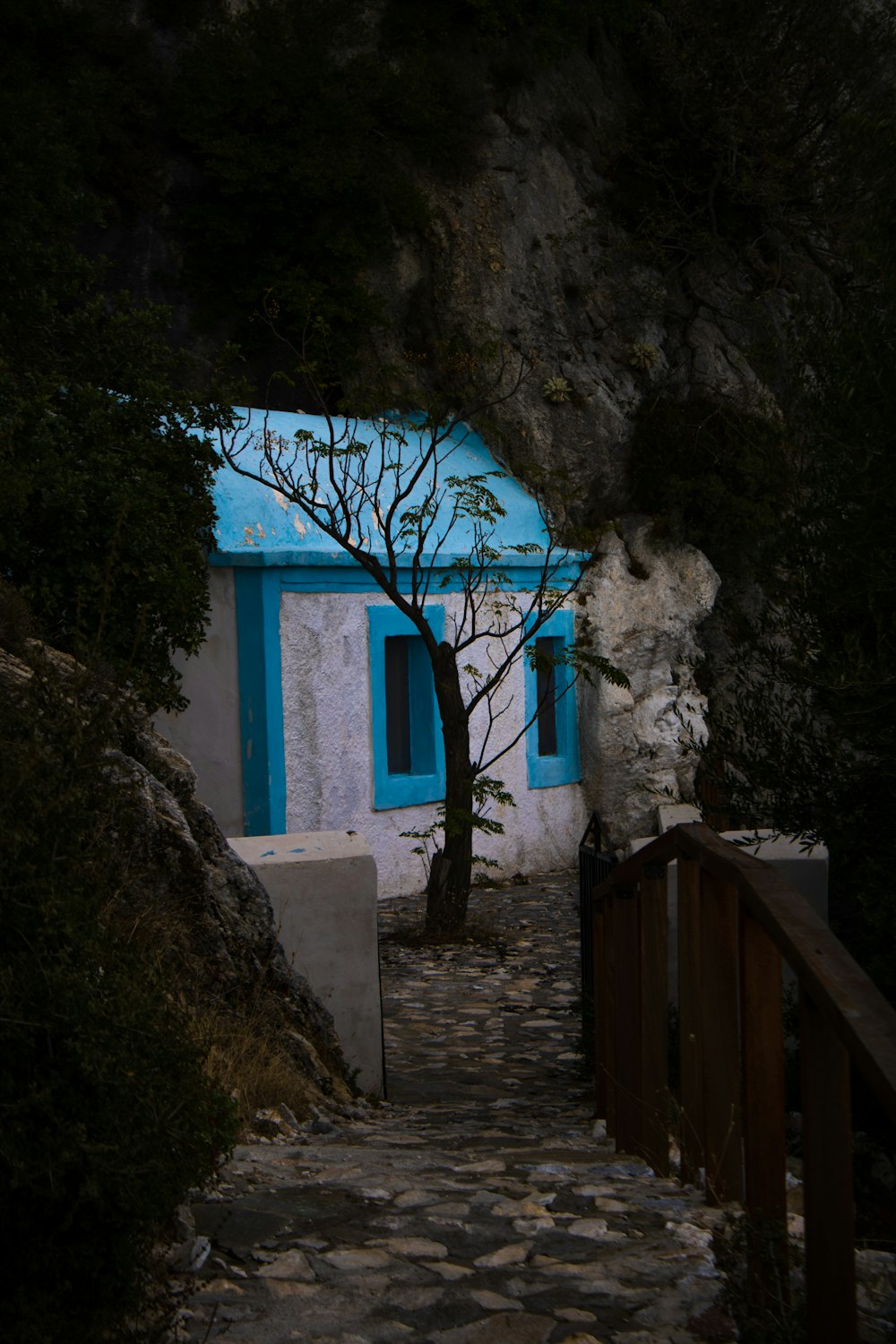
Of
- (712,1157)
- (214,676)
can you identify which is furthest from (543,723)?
(712,1157)

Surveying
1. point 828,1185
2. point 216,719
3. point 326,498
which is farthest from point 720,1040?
point 216,719

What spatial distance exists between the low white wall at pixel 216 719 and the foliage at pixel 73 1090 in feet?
34.1

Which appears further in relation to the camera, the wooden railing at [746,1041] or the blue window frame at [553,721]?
the blue window frame at [553,721]

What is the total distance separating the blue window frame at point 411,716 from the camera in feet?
48.2

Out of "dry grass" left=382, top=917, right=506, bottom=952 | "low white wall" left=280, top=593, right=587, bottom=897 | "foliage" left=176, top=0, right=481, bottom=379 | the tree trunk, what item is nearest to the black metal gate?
the tree trunk

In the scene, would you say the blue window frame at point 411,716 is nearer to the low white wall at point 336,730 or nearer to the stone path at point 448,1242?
the low white wall at point 336,730

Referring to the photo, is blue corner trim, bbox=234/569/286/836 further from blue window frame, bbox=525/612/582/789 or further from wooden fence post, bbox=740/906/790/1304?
wooden fence post, bbox=740/906/790/1304

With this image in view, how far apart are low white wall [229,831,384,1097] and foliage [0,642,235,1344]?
4.44 meters

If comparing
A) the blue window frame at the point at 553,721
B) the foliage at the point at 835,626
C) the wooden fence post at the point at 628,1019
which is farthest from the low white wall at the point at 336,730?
the wooden fence post at the point at 628,1019

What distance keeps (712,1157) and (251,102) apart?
16392 mm

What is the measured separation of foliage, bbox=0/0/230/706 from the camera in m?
10.1

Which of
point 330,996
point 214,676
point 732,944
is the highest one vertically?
point 214,676

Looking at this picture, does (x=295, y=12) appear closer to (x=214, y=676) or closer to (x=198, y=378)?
(x=198, y=378)

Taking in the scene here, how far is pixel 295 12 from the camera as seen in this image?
17844mm
